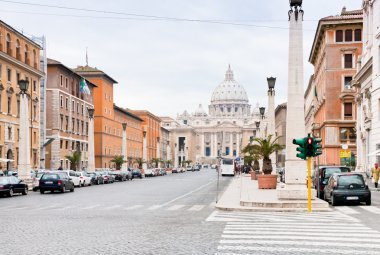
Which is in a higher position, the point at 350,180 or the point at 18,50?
the point at 18,50

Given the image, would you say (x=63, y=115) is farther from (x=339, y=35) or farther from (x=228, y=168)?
(x=339, y=35)

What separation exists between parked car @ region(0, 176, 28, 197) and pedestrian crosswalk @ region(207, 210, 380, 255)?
18799 millimetres

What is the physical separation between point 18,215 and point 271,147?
24.2m

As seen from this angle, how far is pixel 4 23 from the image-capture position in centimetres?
5994

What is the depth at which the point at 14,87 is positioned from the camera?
64.6m

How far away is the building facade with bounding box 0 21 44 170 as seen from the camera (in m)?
60.7

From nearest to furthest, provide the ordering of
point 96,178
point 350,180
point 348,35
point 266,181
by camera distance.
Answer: point 350,180, point 266,181, point 96,178, point 348,35

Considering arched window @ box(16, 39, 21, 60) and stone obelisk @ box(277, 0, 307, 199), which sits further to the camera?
arched window @ box(16, 39, 21, 60)

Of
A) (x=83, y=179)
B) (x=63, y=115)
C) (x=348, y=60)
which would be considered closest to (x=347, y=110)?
(x=348, y=60)

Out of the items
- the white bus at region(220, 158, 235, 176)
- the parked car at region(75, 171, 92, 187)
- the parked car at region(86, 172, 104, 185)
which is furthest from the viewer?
the white bus at region(220, 158, 235, 176)

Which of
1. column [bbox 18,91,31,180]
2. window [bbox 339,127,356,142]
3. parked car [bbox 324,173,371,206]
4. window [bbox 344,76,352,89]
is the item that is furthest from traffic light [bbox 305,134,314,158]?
window [bbox 344,76,352,89]

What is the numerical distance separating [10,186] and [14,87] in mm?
30529

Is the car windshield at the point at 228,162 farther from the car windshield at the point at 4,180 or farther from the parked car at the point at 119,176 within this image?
the car windshield at the point at 4,180

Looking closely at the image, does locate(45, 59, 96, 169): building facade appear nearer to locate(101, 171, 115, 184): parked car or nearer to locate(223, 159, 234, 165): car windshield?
locate(101, 171, 115, 184): parked car
